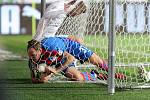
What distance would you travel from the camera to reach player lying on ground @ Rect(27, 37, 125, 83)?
6477 millimetres

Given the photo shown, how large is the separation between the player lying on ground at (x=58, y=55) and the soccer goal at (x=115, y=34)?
245 millimetres

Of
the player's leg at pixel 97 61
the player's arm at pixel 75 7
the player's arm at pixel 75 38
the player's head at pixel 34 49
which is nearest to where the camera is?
the player's arm at pixel 75 7

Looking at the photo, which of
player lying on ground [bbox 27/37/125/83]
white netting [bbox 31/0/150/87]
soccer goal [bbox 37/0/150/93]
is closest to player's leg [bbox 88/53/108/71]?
player lying on ground [bbox 27/37/125/83]

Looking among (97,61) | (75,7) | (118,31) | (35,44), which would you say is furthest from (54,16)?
(118,31)

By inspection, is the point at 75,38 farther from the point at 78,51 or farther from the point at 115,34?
the point at 115,34

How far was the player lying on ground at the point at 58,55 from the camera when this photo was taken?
648 centimetres

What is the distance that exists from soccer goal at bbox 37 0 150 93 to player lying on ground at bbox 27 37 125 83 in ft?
0.80

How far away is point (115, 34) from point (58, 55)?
1060 mm

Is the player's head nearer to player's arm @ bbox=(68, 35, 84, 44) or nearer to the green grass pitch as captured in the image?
the green grass pitch

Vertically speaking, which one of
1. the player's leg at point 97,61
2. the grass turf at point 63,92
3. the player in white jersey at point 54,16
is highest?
the player in white jersey at point 54,16

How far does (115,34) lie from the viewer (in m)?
5.75

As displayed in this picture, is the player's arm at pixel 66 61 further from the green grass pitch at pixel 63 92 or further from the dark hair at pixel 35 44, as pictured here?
the dark hair at pixel 35 44

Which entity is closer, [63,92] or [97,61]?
[63,92]

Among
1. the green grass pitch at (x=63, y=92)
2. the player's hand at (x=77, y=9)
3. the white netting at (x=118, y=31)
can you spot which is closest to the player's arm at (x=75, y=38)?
the white netting at (x=118, y=31)
